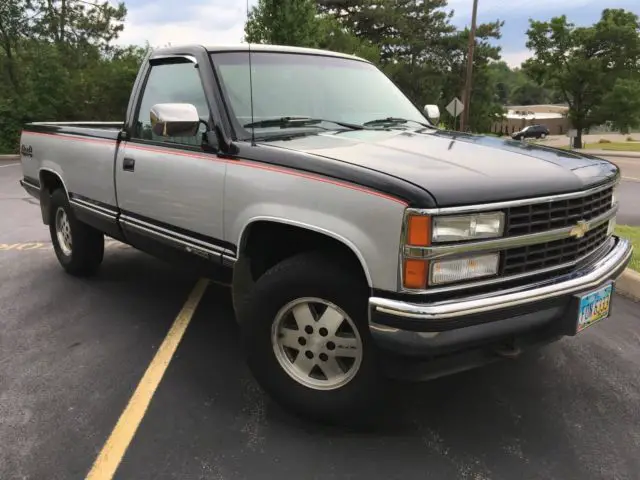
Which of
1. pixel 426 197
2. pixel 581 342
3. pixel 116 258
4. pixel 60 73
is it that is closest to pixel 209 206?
pixel 426 197

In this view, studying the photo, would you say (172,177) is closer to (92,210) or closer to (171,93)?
(171,93)

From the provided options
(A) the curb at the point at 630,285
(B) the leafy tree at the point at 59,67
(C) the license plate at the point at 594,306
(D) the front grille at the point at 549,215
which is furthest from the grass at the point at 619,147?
(D) the front grille at the point at 549,215

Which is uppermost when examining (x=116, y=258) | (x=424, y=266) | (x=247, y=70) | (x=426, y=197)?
(x=247, y=70)

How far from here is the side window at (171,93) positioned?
3.67m

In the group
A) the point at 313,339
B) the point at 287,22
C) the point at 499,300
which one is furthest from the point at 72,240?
the point at 287,22

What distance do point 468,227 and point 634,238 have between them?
5383 millimetres

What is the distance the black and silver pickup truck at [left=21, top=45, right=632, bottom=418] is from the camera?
Answer: 8.11ft

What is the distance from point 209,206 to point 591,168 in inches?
82.8

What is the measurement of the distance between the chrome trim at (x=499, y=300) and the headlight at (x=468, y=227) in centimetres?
27

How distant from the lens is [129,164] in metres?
4.14

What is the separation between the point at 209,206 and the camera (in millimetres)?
3369

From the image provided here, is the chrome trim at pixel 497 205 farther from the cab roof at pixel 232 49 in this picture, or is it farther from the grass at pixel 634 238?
the grass at pixel 634 238

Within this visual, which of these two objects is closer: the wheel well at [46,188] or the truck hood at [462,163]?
the truck hood at [462,163]

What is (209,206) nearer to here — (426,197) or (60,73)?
(426,197)
